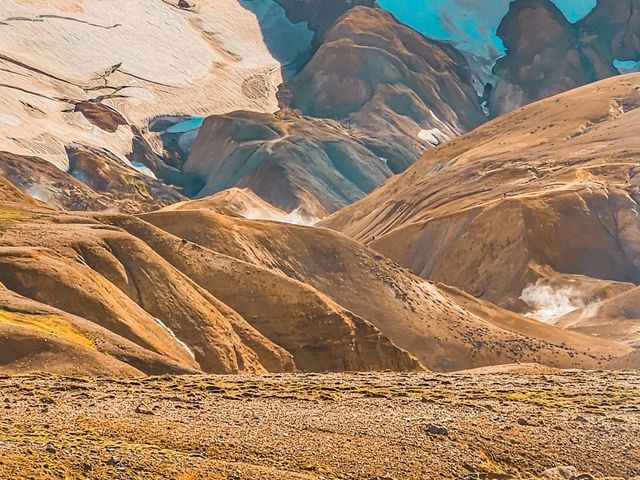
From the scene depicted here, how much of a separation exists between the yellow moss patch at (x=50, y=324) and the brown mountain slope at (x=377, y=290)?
121 feet

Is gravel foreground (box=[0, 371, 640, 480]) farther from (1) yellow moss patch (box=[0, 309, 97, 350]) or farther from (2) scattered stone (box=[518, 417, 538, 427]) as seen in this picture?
(1) yellow moss patch (box=[0, 309, 97, 350])

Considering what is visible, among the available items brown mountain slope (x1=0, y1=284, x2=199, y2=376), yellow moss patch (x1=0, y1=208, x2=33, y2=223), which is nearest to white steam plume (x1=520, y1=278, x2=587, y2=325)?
yellow moss patch (x1=0, y1=208, x2=33, y2=223)

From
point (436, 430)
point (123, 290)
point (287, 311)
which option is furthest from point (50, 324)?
point (287, 311)

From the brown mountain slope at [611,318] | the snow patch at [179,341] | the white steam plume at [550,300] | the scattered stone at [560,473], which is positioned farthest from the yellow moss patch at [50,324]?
the white steam plume at [550,300]

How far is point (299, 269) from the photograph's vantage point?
96.8 meters

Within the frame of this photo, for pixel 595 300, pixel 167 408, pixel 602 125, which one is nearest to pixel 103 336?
pixel 167 408

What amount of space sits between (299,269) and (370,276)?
5614 millimetres

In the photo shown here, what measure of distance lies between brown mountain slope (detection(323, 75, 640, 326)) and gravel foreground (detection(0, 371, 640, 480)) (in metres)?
111

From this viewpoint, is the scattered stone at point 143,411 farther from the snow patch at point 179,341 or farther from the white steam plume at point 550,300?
the white steam plume at point 550,300

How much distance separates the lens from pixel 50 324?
52281 millimetres

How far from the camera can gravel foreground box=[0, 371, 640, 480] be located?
2652cm

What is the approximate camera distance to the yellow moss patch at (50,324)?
50.4 metres

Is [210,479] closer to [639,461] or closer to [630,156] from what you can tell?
[639,461]

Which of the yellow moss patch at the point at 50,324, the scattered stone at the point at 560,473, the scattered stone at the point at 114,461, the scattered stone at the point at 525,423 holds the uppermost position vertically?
the scattered stone at the point at 560,473
